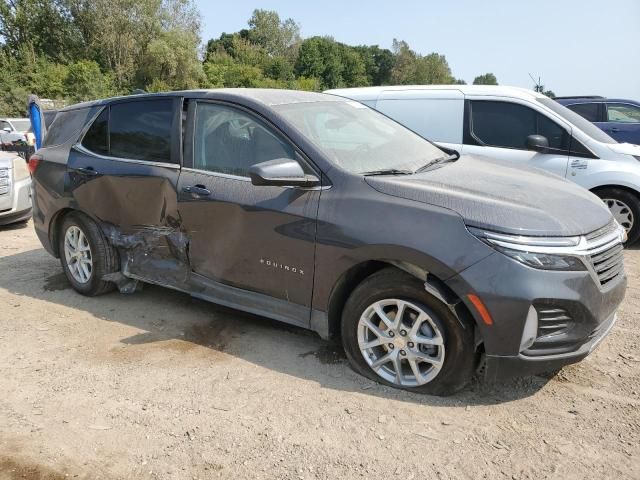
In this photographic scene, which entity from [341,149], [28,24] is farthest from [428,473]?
[28,24]

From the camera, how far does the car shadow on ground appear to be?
123 inches

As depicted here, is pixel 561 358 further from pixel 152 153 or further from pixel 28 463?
pixel 152 153

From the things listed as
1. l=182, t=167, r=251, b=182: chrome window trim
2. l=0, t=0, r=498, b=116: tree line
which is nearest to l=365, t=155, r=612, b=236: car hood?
l=182, t=167, r=251, b=182: chrome window trim

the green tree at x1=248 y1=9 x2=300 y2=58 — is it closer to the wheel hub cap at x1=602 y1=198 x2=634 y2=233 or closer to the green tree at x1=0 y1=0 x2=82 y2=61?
the green tree at x1=0 y1=0 x2=82 y2=61

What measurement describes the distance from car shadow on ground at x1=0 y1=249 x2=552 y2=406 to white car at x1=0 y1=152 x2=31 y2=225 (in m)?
2.21

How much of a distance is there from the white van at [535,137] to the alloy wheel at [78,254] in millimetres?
4224

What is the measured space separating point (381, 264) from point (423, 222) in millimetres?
391

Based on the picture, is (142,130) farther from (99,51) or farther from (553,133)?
(99,51)

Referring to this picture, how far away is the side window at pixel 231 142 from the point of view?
3.50 m

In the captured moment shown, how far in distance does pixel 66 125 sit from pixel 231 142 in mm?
2160

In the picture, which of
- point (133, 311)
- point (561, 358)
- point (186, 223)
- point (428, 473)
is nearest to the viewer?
point (428, 473)

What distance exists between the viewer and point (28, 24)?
44.8 metres

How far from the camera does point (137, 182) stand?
4.14 meters

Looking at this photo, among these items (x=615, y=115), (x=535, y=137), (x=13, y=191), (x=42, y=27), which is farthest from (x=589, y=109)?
(x=42, y=27)
